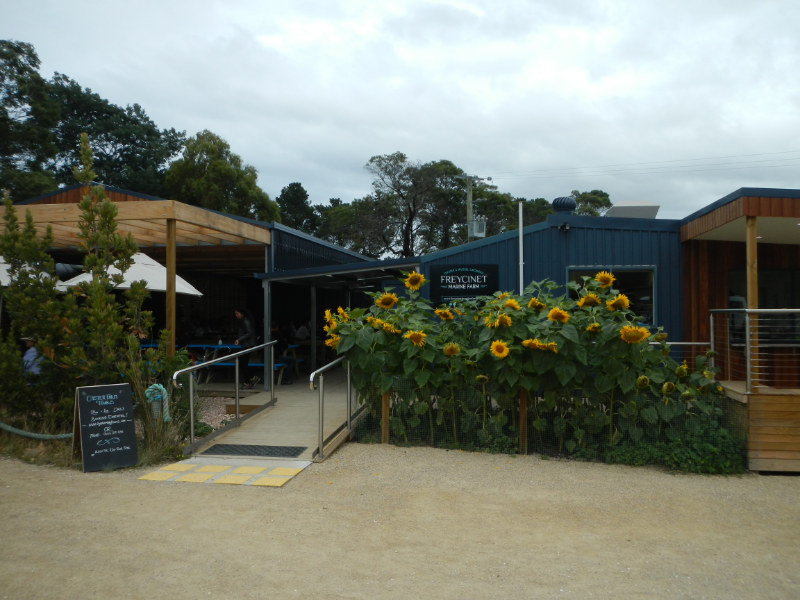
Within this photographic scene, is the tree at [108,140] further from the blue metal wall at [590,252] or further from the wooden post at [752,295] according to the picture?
the wooden post at [752,295]

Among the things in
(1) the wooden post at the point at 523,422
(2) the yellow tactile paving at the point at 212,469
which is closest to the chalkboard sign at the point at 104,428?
(2) the yellow tactile paving at the point at 212,469

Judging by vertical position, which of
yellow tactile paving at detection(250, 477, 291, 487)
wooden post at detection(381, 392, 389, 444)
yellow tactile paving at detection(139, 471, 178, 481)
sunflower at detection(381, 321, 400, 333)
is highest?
sunflower at detection(381, 321, 400, 333)

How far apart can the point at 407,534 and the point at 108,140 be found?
4276cm

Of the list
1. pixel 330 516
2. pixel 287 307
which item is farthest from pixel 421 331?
pixel 287 307

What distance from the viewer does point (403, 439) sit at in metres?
7.55

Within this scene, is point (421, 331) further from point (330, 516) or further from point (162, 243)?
point (162, 243)

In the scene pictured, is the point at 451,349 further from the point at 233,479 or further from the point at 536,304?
the point at 233,479

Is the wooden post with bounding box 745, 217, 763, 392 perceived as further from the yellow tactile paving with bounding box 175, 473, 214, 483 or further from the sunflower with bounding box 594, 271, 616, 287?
the yellow tactile paving with bounding box 175, 473, 214, 483

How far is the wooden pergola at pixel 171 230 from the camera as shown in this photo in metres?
8.66

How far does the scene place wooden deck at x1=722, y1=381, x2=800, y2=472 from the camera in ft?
21.5

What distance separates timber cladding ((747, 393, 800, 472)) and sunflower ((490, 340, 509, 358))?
252 cm

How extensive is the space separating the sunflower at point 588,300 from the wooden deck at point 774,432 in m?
1.82

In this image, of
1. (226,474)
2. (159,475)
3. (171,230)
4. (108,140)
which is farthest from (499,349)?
(108,140)

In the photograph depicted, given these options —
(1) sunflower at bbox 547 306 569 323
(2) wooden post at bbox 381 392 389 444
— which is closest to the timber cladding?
(1) sunflower at bbox 547 306 569 323
